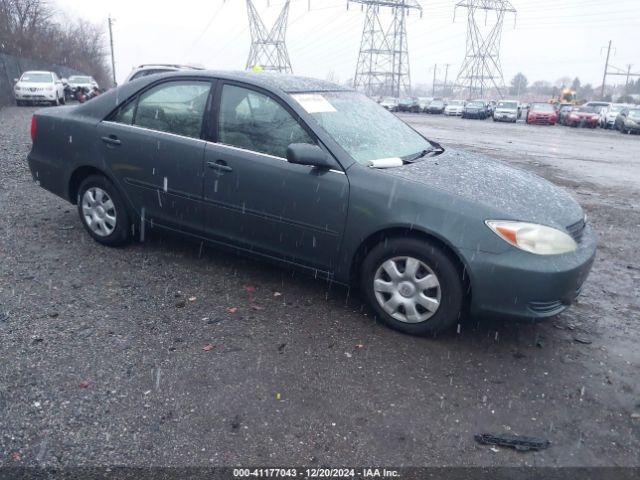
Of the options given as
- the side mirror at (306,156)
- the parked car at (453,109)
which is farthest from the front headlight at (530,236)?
the parked car at (453,109)

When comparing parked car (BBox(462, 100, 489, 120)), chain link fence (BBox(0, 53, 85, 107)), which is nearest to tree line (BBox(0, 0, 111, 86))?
chain link fence (BBox(0, 53, 85, 107))

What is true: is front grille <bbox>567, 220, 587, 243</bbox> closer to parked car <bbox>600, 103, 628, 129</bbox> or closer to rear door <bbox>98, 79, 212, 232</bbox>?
rear door <bbox>98, 79, 212, 232</bbox>

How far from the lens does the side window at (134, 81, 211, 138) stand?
439cm

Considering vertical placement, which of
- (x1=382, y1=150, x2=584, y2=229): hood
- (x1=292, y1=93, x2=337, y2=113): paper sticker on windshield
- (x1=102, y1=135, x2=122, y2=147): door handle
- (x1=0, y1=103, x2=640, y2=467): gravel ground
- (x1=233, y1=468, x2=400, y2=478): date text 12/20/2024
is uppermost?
(x1=292, y1=93, x2=337, y2=113): paper sticker on windshield

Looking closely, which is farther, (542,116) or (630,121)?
(542,116)

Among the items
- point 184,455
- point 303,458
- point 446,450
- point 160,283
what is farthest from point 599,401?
point 160,283

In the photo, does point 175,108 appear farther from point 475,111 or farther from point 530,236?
point 475,111

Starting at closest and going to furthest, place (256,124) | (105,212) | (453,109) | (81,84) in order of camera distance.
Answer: (256,124) < (105,212) < (81,84) < (453,109)

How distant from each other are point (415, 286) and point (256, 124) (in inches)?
66.9

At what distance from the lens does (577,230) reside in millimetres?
3689

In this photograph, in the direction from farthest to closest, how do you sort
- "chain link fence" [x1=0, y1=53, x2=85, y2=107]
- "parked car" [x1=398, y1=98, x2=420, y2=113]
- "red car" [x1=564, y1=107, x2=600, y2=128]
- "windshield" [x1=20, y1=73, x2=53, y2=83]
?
"parked car" [x1=398, y1=98, x2=420, y2=113] < "red car" [x1=564, y1=107, x2=600, y2=128] < "chain link fence" [x1=0, y1=53, x2=85, y2=107] < "windshield" [x1=20, y1=73, x2=53, y2=83]

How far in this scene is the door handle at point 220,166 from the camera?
4.12 m

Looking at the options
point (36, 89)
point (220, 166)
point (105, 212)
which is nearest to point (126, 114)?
point (105, 212)

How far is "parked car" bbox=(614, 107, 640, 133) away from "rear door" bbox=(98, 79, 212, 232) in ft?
92.2
